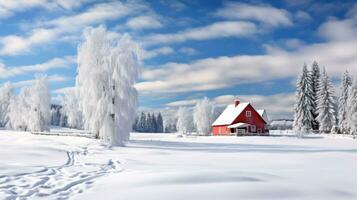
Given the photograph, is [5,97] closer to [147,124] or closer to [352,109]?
[147,124]

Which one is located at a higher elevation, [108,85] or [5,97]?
[5,97]

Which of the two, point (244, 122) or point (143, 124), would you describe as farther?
point (143, 124)

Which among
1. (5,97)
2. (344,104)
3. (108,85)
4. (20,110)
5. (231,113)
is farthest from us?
(5,97)

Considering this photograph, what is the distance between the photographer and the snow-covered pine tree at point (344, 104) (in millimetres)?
65125

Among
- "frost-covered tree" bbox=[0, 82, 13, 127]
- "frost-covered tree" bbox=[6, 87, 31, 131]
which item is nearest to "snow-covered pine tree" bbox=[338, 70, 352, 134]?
"frost-covered tree" bbox=[6, 87, 31, 131]

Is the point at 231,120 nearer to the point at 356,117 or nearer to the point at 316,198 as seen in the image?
the point at 356,117

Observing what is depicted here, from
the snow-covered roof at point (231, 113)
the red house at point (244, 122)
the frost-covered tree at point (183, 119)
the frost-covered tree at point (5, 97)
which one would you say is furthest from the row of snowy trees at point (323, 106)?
the frost-covered tree at point (5, 97)

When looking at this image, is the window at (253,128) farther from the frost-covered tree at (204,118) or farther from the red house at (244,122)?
the frost-covered tree at (204,118)

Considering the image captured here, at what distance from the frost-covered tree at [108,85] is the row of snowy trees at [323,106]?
118 feet

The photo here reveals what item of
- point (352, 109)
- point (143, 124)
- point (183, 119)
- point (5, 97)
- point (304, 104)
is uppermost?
point (5, 97)

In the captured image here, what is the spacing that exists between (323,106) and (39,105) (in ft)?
171

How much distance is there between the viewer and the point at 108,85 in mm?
37312

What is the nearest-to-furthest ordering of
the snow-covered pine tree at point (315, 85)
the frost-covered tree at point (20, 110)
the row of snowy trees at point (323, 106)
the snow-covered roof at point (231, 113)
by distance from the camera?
the row of snowy trees at point (323, 106) → the snow-covered pine tree at point (315, 85) → the snow-covered roof at point (231, 113) → the frost-covered tree at point (20, 110)


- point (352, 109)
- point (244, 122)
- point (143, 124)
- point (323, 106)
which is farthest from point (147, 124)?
point (352, 109)
